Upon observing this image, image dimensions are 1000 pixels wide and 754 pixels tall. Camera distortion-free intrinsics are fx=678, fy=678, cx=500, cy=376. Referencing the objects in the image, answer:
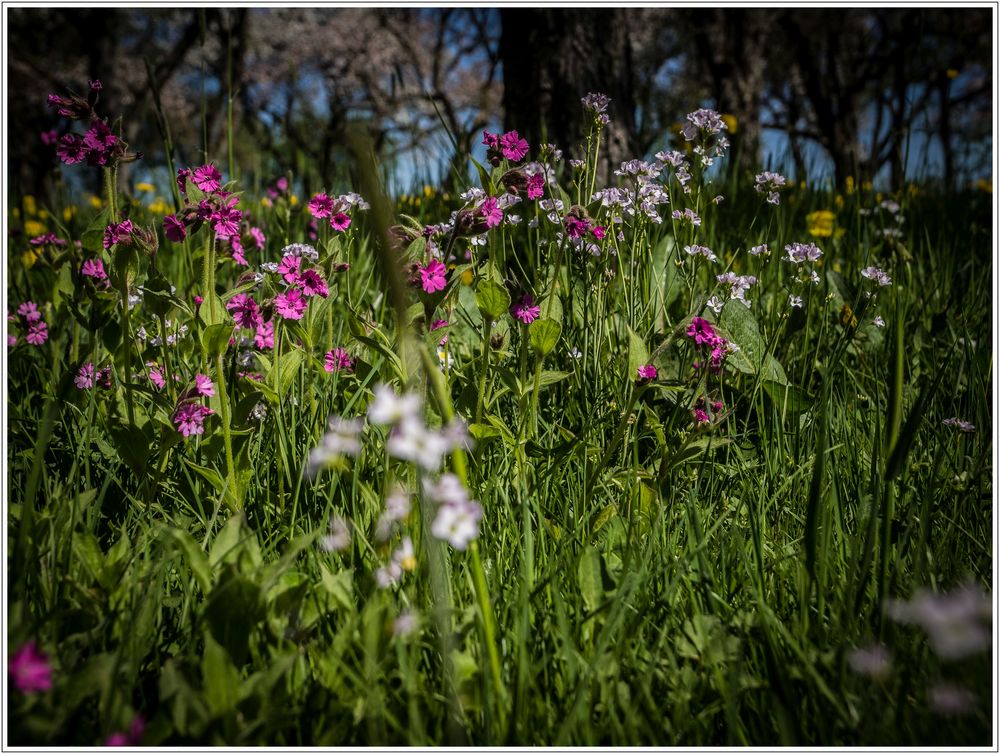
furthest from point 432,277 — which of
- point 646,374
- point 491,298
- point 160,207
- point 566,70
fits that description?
point 160,207

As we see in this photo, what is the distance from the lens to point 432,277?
1.17 meters

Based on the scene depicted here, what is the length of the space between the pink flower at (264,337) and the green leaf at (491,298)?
1.96 feet

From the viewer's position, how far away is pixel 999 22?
1575mm

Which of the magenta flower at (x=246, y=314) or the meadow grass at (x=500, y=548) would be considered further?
the magenta flower at (x=246, y=314)

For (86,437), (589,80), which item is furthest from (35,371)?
(589,80)

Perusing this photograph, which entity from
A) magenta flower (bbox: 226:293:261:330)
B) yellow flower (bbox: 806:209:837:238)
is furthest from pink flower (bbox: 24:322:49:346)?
yellow flower (bbox: 806:209:837:238)

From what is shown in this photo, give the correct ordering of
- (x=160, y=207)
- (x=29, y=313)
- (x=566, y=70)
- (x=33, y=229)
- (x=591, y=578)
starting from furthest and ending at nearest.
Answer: (x=160, y=207)
(x=33, y=229)
(x=566, y=70)
(x=29, y=313)
(x=591, y=578)

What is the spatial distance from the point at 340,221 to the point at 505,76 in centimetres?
208

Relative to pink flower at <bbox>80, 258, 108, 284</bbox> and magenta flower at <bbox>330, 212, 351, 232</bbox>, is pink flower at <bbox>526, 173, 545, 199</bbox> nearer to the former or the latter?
magenta flower at <bbox>330, 212, 351, 232</bbox>

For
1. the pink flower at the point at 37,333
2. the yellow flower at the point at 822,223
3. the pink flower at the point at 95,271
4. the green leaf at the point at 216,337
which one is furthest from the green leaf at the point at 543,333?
the yellow flower at the point at 822,223

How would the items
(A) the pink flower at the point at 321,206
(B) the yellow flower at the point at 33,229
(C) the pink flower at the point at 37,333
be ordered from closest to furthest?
(A) the pink flower at the point at 321,206 < (C) the pink flower at the point at 37,333 < (B) the yellow flower at the point at 33,229

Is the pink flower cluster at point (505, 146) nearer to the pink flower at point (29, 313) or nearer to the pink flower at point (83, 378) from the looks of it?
the pink flower at point (83, 378)

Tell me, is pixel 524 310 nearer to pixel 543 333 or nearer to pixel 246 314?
pixel 543 333

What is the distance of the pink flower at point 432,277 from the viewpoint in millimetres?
1165
